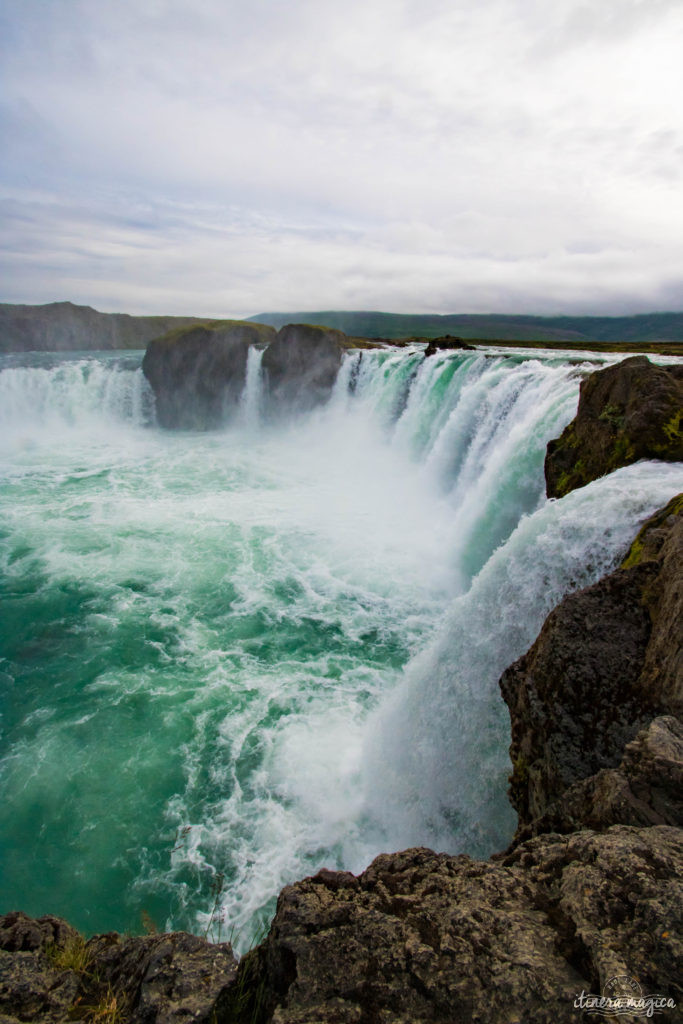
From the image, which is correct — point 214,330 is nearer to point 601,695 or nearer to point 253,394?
point 253,394

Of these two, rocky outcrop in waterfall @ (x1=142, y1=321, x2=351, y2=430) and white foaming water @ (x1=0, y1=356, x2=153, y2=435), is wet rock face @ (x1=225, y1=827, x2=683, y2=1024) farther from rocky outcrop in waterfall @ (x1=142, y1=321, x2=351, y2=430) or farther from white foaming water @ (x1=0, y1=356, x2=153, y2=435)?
white foaming water @ (x1=0, y1=356, x2=153, y2=435)

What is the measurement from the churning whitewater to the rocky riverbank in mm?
633

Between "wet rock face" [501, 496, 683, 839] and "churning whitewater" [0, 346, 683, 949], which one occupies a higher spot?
"wet rock face" [501, 496, 683, 839]

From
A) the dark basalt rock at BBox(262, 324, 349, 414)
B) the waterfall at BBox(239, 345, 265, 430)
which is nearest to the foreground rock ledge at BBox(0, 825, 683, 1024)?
the dark basalt rock at BBox(262, 324, 349, 414)

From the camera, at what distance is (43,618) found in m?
11.5

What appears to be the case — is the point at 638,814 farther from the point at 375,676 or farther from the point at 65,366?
the point at 65,366

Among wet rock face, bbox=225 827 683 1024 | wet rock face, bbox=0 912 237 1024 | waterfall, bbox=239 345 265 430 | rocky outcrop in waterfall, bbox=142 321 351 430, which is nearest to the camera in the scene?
wet rock face, bbox=225 827 683 1024

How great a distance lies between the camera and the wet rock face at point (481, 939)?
6.97 feet

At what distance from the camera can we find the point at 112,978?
296 centimetres

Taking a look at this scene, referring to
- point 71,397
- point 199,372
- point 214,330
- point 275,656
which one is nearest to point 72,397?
point 71,397

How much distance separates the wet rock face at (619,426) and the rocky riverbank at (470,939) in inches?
191

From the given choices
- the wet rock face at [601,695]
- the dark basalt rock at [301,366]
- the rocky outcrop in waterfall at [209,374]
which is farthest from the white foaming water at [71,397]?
the wet rock face at [601,695]

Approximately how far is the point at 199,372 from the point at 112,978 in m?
36.5

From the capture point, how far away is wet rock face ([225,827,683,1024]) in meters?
2.12
